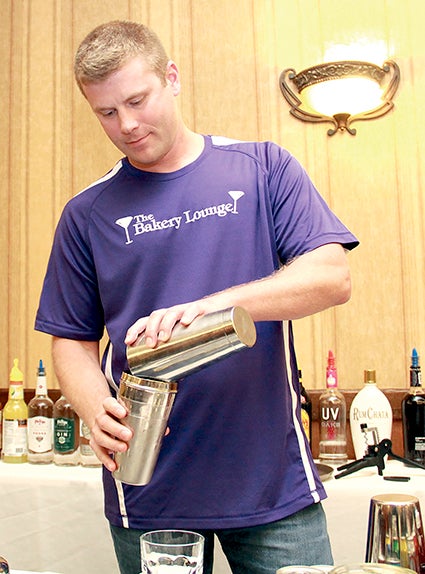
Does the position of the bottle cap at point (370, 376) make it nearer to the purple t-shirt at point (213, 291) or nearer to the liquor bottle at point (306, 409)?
the liquor bottle at point (306, 409)

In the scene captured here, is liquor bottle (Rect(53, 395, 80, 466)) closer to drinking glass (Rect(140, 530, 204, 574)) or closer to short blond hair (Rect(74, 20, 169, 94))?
short blond hair (Rect(74, 20, 169, 94))

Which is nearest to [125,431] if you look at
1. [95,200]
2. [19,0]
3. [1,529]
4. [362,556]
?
[95,200]

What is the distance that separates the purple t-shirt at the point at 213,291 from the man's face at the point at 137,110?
0.19 ft

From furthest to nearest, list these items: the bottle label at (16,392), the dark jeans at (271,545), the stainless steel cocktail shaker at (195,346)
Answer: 1. the bottle label at (16,392)
2. the dark jeans at (271,545)
3. the stainless steel cocktail shaker at (195,346)

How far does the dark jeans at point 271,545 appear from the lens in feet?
3.57

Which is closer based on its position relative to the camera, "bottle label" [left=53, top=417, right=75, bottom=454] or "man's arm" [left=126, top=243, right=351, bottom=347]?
"man's arm" [left=126, top=243, right=351, bottom=347]

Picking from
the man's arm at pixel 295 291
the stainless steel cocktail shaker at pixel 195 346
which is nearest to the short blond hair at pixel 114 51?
the man's arm at pixel 295 291

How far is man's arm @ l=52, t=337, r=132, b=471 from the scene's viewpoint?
36.1 inches

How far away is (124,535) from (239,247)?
51 cm

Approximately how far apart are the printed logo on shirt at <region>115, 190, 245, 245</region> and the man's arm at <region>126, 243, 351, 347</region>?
0.15m

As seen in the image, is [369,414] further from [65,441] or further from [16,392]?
[16,392]

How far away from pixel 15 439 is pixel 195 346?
148cm

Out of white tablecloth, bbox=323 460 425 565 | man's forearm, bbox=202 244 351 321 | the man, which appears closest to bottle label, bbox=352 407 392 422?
white tablecloth, bbox=323 460 425 565

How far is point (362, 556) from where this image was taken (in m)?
1.65
